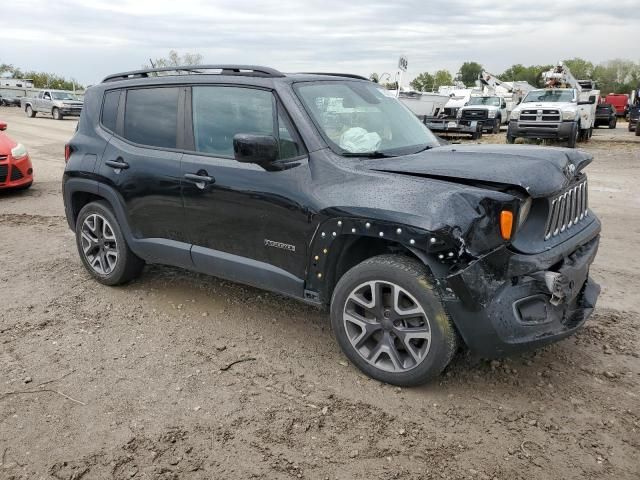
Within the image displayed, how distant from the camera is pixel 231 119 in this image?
408cm

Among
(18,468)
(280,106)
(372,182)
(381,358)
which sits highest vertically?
(280,106)

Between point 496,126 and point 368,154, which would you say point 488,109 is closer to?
point 496,126

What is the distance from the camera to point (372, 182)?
3373mm

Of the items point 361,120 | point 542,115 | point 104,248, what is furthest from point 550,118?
point 104,248

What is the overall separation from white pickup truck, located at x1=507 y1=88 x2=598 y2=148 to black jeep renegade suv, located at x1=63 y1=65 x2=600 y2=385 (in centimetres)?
1529

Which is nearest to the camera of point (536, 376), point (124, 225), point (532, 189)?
point (532, 189)

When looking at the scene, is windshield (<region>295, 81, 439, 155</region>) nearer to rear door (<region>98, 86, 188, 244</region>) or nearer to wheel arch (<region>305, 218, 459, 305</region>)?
wheel arch (<region>305, 218, 459, 305</region>)

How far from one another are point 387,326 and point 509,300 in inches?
28.1

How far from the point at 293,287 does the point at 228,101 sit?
1439mm

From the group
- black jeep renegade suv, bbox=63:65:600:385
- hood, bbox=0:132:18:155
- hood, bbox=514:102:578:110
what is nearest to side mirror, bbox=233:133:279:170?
black jeep renegade suv, bbox=63:65:600:385

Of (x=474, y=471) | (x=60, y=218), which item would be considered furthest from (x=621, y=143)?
(x=474, y=471)

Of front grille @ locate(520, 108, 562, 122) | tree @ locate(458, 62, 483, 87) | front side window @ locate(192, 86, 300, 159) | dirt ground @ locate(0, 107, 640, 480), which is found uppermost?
tree @ locate(458, 62, 483, 87)

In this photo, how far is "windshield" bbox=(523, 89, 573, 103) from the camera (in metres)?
19.7

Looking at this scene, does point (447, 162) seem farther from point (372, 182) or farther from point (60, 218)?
point (60, 218)
